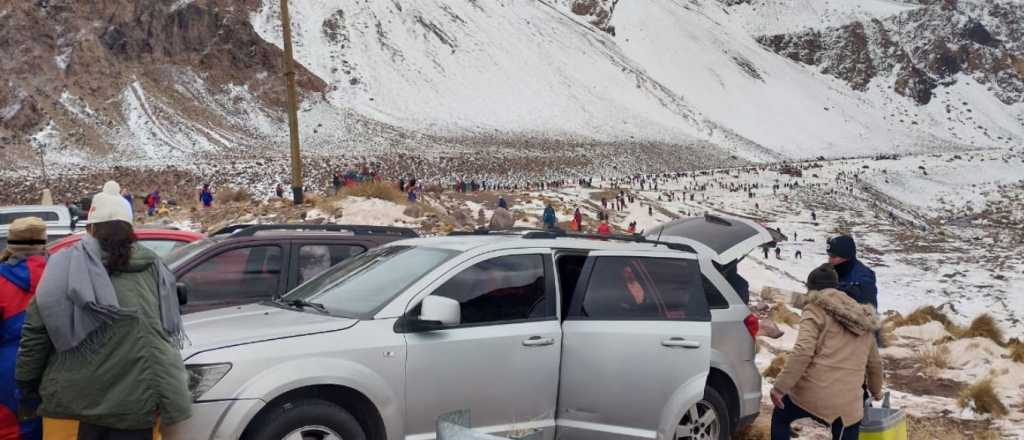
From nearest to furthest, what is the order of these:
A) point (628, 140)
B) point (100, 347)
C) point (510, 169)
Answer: point (100, 347) → point (510, 169) → point (628, 140)

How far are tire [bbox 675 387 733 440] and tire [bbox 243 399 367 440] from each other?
7.02 feet

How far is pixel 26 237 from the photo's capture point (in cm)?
411

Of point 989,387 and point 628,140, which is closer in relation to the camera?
point 989,387

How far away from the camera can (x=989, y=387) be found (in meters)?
7.79

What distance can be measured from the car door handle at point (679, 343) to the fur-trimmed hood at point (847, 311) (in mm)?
774

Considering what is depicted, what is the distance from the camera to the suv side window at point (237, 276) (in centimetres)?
686

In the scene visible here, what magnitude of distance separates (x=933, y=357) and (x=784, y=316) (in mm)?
3983

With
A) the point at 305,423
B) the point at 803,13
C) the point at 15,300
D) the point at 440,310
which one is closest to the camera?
the point at 15,300

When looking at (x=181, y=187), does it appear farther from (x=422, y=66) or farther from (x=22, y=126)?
(x=422, y=66)

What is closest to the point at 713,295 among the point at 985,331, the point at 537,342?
the point at 537,342

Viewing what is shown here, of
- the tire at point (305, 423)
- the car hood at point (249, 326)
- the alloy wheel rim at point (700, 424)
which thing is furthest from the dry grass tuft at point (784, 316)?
the tire at point (305, 423)

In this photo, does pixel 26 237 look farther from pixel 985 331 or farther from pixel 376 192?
pixel 376 192

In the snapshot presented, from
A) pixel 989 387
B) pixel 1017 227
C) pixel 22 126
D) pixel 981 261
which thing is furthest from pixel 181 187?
pixel 1017 227

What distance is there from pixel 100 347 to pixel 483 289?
222cm
